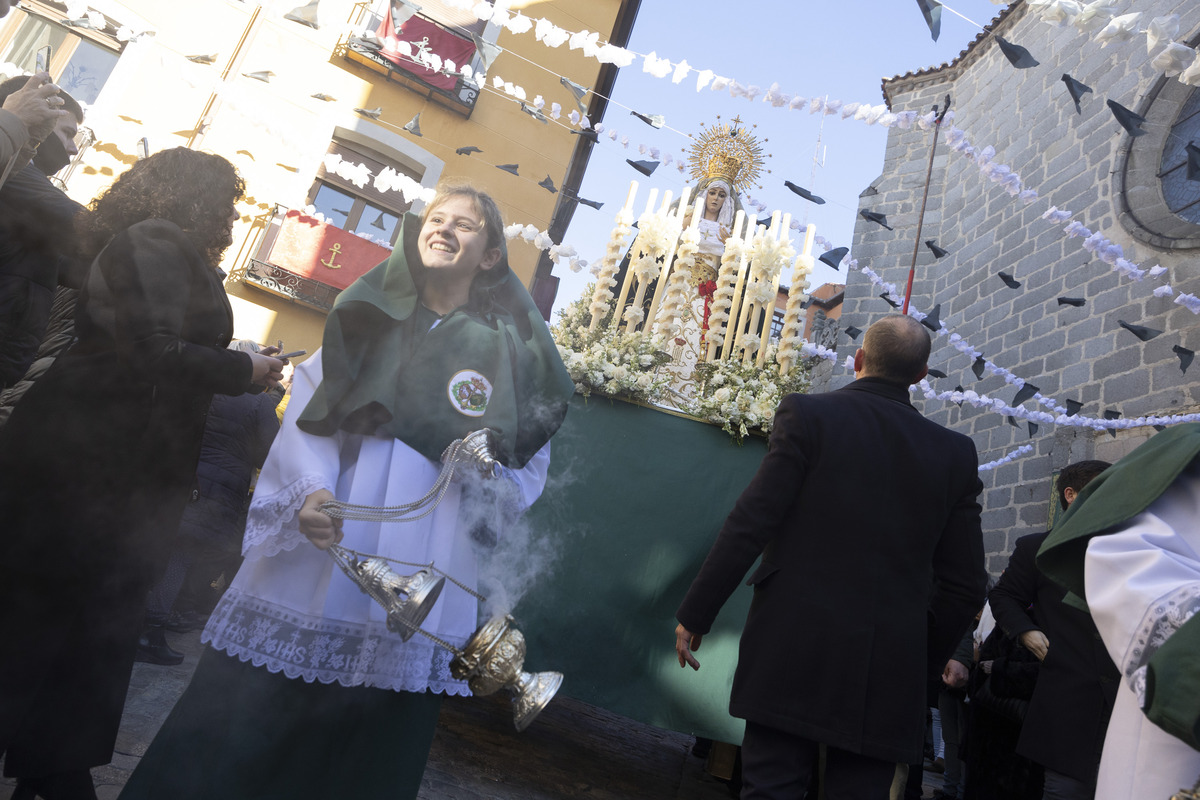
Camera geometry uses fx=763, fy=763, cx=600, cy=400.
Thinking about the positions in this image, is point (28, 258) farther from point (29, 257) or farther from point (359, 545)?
point (359, 545)

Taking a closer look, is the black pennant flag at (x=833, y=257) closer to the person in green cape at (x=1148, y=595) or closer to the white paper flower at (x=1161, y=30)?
the white paper flower at (x=1161, y=30)

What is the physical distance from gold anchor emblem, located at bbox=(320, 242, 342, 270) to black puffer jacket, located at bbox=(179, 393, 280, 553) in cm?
479

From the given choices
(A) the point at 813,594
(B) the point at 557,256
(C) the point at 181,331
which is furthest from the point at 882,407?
(B) the point at 557,256

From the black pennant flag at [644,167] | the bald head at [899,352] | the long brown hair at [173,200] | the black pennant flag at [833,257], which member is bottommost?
the long brown hair at [173,200]

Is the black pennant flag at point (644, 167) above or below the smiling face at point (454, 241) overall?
above

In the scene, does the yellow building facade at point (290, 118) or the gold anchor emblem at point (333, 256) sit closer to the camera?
the yellow building facade at point (290, 118)

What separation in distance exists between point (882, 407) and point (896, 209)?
28.8ft

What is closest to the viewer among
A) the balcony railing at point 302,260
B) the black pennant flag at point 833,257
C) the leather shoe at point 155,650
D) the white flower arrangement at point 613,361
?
the leather shoe at point 155,650

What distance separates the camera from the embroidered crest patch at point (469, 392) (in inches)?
67.3

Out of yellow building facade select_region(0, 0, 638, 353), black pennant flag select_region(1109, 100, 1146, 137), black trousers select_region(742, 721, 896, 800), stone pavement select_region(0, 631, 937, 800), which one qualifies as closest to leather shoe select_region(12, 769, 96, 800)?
stone pavement select_region(0, 631, 937, 800)

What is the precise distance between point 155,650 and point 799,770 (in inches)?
108

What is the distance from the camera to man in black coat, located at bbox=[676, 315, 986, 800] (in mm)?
1845

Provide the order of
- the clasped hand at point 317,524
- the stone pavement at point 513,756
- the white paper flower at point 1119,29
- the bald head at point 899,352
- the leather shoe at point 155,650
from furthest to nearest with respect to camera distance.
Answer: the white paper flower at point 1119,29 → the leather shoe at point 155,650 → the stone pavement at point 513,756 → the bald head at point 899,352 → the clasped hand at point 317,524

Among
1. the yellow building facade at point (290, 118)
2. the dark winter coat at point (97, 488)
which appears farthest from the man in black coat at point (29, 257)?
the yellow building facade at point (290, 118)
